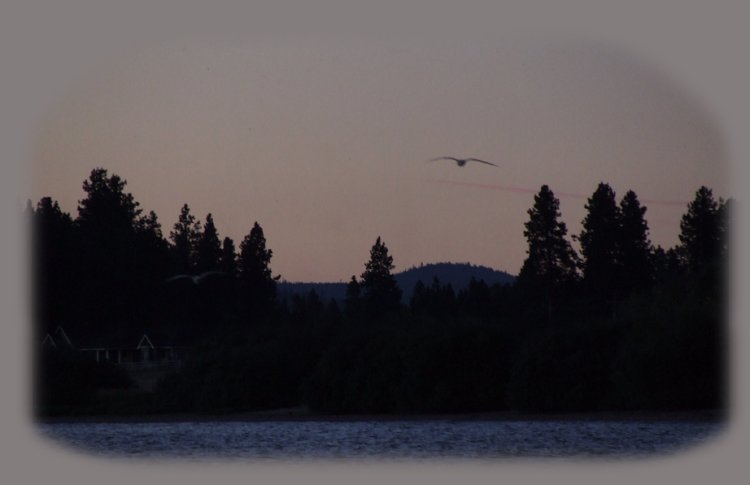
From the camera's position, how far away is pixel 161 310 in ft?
351

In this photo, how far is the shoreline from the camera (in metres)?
59.3

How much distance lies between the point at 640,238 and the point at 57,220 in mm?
38315

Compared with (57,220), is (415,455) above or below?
below

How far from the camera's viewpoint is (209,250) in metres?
113

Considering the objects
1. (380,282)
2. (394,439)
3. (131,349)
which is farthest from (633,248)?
(394,439)

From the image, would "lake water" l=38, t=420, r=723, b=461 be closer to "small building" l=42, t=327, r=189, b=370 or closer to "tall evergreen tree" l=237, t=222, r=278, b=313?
"small building" l=42, t=327, r=189, b=370

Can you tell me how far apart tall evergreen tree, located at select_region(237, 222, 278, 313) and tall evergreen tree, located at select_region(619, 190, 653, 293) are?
28466 millimetres

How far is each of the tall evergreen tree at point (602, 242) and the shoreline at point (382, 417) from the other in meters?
28.4

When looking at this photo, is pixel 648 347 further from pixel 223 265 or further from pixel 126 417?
pixel 223 265

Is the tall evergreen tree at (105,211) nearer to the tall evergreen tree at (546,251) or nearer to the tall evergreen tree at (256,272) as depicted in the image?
the tall evergreen tree at (256,272)

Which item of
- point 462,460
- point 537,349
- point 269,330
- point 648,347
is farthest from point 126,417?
point 462,460

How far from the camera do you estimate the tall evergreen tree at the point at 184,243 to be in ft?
407

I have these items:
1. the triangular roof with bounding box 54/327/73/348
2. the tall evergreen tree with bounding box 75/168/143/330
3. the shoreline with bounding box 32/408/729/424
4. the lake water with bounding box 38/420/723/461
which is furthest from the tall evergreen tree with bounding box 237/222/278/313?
the lake water with bounding box 38/420/723/461

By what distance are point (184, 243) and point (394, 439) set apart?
78.3 metres
